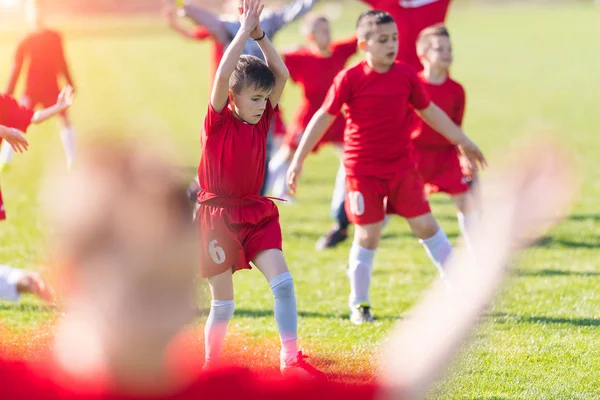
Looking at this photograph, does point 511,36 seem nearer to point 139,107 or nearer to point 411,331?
point 139,107

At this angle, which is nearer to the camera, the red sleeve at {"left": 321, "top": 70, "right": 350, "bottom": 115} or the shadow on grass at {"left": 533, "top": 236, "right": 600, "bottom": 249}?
the red sleeve at {"left": 321, "top": 70, "right": 350, "bottom": 115}

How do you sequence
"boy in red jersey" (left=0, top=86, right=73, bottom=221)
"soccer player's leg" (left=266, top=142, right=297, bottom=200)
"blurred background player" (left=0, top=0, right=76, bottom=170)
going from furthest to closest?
1. "blurred background player" (left=0, top=0, right=76, bottom=170)
2. "soccer player's leg" (left=266, top=142, right=297, bottom=200)
3. "boy in red jersey" (left=0, top=86, right=73, bottom=221)

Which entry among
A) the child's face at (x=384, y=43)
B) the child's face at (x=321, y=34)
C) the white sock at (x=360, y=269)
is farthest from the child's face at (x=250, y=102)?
the child's face at (x=321, y=34)

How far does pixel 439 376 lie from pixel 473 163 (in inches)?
151

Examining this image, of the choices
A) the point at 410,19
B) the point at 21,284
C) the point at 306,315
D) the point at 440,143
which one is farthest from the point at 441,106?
the point at 21,284

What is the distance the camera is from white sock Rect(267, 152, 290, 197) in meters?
9.55

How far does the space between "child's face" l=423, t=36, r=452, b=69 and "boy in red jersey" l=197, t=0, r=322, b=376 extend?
2.16 meters

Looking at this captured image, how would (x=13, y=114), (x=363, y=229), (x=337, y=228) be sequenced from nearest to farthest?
1. (x=13, y=114)
2. (x=363, y=229)
3. (x=337, y=228)

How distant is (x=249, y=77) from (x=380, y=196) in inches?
62.2

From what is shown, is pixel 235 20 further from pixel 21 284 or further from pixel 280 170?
pixel 21 284

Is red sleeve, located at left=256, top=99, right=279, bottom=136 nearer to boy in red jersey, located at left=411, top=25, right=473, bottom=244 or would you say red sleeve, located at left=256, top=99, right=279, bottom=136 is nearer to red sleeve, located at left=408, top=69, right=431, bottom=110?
red sleeve, located at left=408, top=69, right=431, bottom=110

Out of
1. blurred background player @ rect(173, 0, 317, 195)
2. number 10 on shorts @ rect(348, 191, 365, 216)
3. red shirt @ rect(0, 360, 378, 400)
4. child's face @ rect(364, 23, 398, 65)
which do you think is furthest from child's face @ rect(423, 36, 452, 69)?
red shirt @ rect(0, 360, 378, 400)

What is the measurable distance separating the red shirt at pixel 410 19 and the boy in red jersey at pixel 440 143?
411 mm

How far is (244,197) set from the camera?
13.6 feet
